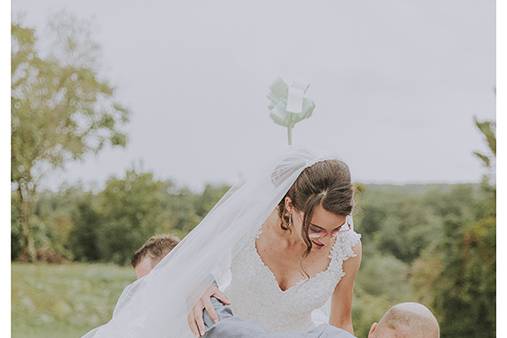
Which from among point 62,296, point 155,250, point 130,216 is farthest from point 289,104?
point 62,296

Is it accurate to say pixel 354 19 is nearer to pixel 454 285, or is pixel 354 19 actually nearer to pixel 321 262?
pixel 454 285

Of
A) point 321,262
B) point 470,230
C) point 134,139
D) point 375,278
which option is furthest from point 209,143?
point 321,262

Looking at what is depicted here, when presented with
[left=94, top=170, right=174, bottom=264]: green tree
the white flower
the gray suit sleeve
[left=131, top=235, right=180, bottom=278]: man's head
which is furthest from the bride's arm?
[left=94, top=170, right=174, bottom=264]: green tree

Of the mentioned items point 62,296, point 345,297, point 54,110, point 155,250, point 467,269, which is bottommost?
point 62,296

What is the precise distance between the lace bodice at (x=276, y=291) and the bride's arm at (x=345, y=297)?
15 mm

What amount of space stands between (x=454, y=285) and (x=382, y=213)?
2.05ft

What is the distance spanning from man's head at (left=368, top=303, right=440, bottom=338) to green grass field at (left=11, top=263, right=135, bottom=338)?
11.9ft

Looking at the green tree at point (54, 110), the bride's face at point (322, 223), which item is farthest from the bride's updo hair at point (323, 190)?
the green tree at point (54, 110)

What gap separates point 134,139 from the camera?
5152mm

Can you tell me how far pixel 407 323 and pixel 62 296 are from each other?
12.3 ft

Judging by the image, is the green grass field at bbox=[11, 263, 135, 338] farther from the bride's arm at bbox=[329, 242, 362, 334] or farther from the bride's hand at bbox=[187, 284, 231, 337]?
the bride's hand at bbox=[187, 284, 231, 337]

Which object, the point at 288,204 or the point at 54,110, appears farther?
the point at 54,110

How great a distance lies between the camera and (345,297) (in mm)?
2322

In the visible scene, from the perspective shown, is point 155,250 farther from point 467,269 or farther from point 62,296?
point 467,269
